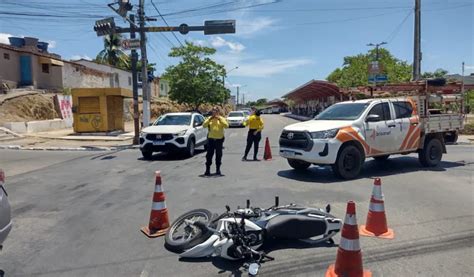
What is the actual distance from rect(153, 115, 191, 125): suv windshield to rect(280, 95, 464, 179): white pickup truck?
17.5 ft

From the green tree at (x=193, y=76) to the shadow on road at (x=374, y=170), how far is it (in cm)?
3146

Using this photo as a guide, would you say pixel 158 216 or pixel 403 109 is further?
pixel 403 109

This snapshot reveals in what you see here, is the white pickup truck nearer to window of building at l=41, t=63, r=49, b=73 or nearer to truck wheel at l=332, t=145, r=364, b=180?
truck wheel at l=332, t=145, r=364, b=180

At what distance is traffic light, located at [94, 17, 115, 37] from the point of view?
17.3m

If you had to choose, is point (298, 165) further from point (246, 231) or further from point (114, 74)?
point (114, 74)

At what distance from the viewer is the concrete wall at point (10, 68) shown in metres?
27.4

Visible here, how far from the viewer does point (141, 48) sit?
746 inches

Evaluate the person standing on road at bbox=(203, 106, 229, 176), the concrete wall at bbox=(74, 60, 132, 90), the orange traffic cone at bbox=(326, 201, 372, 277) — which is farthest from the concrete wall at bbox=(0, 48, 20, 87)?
the orange traffic cone at bbox=(326, 201, 372, 277)

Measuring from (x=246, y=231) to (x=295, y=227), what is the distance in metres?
0.64

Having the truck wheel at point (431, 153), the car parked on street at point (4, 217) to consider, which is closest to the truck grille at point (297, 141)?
the truck wheel at point (431, 153)

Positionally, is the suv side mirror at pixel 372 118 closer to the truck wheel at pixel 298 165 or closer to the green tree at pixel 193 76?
the truck wheel at pixel 298 165

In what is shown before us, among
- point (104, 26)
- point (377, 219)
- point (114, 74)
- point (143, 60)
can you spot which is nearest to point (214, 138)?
point (377, 219)

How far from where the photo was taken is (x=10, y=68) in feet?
92.8

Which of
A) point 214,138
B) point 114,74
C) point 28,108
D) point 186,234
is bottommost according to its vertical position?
point 186,234
